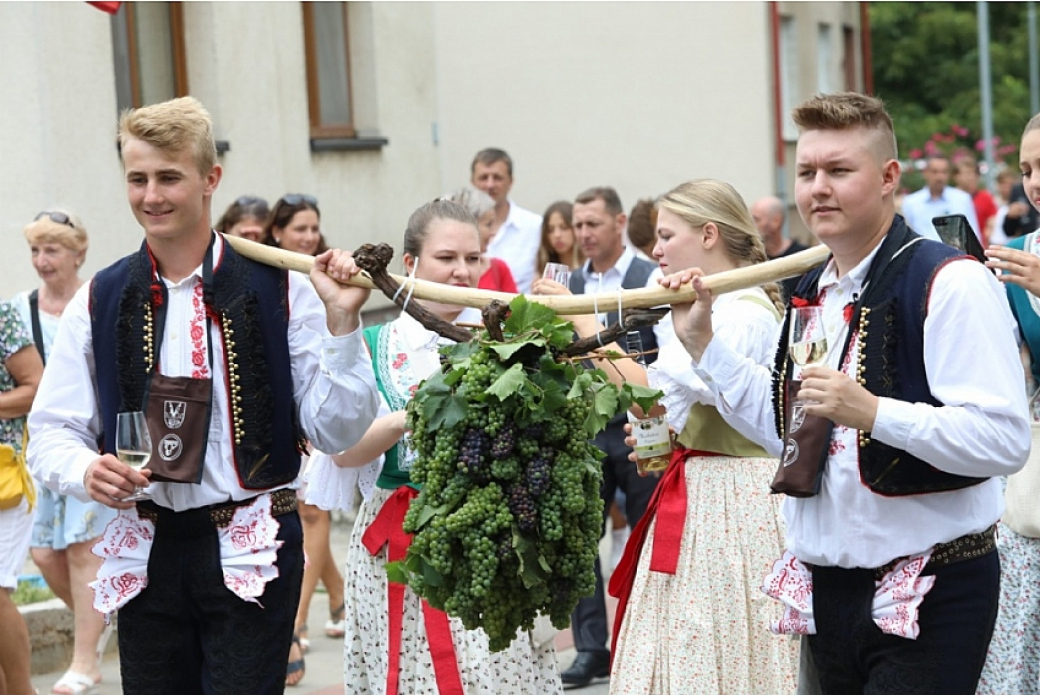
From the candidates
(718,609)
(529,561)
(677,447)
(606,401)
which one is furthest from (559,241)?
(529,561)

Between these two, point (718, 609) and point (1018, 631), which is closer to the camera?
point (1018, 631)

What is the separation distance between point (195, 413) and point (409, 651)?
1.31 metres

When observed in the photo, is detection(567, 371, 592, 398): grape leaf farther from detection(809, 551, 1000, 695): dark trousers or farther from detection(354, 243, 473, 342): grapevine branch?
detection(809, 551, 1000, 695): dark trousers

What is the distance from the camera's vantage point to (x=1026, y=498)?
16.6 ft

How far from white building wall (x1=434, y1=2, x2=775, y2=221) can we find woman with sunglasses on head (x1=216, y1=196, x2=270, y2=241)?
305 inches

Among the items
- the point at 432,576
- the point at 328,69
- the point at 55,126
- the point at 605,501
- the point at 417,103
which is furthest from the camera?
the point at 417,103

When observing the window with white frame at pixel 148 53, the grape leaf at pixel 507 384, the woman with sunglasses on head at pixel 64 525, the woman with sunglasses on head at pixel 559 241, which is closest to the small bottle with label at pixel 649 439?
the grape leaf at pixel 507 384

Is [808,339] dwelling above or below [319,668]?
above

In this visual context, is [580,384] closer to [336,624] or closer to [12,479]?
[12,479]

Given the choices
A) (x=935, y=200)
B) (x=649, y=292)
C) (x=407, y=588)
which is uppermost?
(x=935, y=200)

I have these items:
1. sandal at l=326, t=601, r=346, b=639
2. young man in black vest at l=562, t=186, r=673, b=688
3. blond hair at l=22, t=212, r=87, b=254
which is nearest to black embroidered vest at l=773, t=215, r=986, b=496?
young man in black vest at l=562, t=186, r=673, b=688

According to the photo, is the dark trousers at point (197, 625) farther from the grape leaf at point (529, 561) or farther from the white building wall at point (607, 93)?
the white building wall at point (607, 93)

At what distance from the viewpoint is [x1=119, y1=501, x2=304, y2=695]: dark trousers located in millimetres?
4125

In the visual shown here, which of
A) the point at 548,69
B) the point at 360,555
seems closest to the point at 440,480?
the point at 360,555
